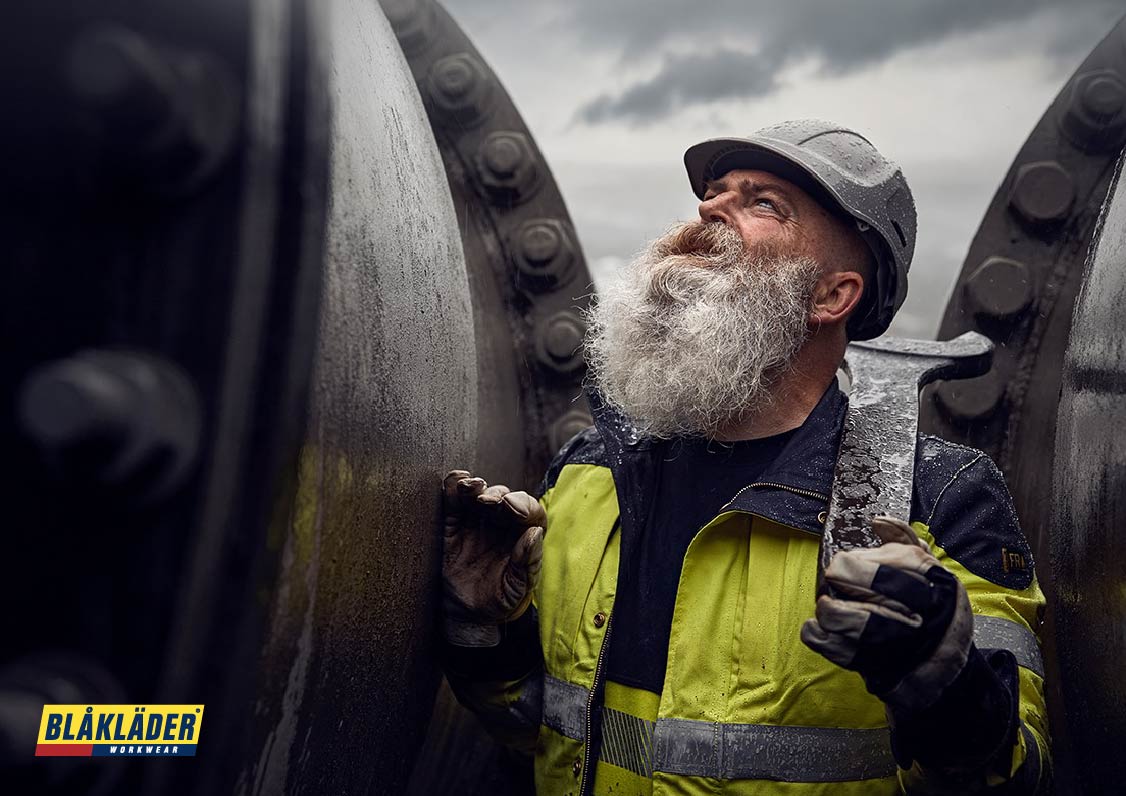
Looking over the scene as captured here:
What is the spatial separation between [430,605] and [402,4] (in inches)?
60.4

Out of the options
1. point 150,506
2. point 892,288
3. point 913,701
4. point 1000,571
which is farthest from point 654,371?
point 150,506

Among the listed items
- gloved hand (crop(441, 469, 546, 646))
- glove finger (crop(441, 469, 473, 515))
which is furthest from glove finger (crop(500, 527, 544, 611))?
glove finger (crop(441, 469, 473, 515))

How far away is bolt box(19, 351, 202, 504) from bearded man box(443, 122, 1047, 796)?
0.57m

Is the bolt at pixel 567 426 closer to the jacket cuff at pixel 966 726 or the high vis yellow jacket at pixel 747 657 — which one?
the high vis yellow jacket at pixel 747 657

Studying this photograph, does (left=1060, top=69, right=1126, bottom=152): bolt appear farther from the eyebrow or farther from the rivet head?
the rivet head

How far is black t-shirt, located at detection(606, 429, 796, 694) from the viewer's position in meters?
1.46

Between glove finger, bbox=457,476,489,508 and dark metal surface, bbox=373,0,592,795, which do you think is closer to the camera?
glove finger, bbox=457,476,489,508

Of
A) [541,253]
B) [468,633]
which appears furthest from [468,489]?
[541,253]

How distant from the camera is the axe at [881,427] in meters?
1.34

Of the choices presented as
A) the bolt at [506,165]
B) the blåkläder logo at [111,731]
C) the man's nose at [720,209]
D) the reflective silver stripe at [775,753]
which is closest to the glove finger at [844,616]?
the reflective silver stripe at [775,753]

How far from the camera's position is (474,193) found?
89.7 inches

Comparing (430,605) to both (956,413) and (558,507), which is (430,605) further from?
(956,413)

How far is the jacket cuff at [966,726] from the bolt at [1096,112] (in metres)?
1.48

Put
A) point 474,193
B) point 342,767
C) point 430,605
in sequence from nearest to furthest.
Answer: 1. point 342,767
2. point 430,605
3. point 474,193
